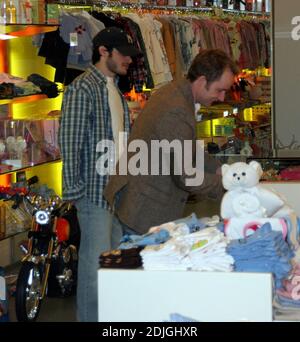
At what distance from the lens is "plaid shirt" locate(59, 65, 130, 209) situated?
4723 millimetres

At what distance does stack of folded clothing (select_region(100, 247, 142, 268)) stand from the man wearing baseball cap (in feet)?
5.16

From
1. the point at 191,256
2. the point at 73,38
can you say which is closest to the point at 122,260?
the point at 191,256

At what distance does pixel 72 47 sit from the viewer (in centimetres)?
704

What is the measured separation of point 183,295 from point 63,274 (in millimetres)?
3230

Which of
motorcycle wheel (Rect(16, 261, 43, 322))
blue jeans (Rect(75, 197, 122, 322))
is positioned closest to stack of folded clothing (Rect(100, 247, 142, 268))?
blue jeans (Rect(75, 197, 122, 322))

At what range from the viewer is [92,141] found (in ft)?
15.8

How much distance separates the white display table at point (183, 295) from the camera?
2.86 metres

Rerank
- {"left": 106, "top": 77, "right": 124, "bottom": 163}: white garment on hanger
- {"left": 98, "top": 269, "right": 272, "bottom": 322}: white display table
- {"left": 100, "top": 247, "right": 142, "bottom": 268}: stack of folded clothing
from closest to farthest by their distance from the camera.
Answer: {"left": 98, "top": 269, "right": 272, "bottom": 322}: white display table
{"left": 100, "top": 247, "right": 142, "bottom": 268}: stack of folded clothing
{"left": 106, "top": 77, "right": 124, "bottom": 163}: white garment on hanger

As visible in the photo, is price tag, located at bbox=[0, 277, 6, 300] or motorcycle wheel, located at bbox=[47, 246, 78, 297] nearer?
price tag, located at bbox=[0, 277, 6, 300]

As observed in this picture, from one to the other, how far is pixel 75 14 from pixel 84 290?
3052 millimetres

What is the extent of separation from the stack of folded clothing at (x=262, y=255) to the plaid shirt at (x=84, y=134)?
5.94 feet

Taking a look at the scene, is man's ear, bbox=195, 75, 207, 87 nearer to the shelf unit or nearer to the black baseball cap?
the black baseball cap

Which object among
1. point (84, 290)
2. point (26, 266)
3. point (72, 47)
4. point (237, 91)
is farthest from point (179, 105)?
point (237, 91)
